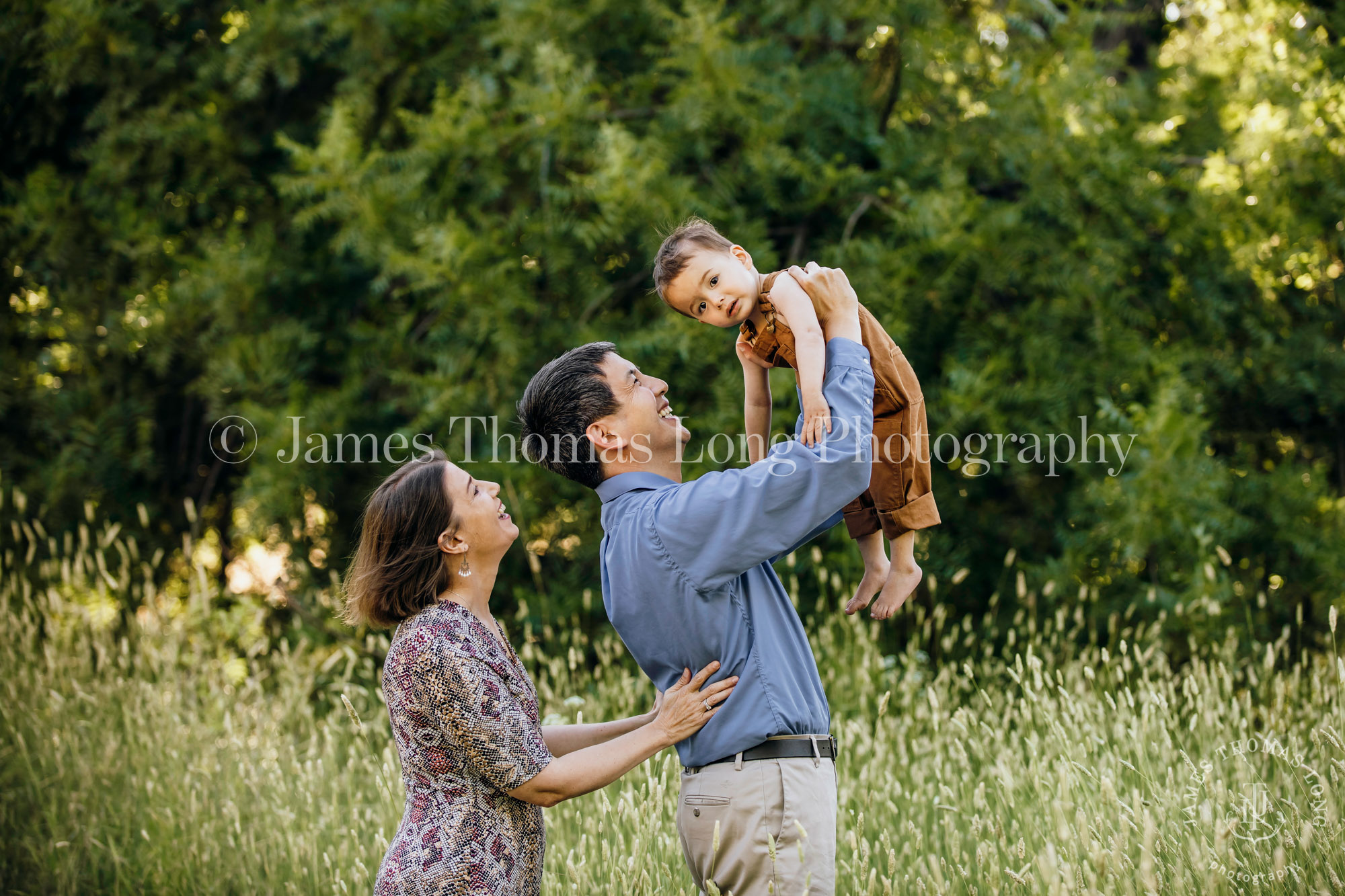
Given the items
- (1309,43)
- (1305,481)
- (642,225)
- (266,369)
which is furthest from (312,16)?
(1305,481)

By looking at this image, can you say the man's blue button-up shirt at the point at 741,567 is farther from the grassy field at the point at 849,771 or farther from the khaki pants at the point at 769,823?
the grassy field at the point at 849,771

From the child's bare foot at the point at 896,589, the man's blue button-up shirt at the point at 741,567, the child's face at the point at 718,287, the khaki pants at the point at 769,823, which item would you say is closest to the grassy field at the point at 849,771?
the khaki pants at the point at 769,823

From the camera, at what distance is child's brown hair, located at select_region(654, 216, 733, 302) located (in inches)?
104

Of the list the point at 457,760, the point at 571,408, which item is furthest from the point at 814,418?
the point at 457,760

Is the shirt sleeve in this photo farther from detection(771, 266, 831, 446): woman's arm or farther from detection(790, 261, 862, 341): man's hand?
detection(790, 261, 862, 341): man's hand

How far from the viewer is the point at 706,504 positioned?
1997 mm

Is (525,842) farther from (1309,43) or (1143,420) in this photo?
(1309,43)

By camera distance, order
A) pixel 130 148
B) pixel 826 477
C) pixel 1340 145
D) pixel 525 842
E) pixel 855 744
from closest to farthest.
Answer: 1. pixel 826 477
2. pixel 525 842
3. pixel 855 744
4. pixel 1340 145
5. pixel 130 148

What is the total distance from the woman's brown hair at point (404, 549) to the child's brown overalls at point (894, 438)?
917 mm

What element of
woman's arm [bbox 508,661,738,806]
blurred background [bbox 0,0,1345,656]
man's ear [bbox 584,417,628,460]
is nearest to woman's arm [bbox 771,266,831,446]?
man's ear [bbox 584,417,628,460]

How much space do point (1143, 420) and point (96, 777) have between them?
4691 mm

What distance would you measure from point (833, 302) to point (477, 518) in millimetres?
936

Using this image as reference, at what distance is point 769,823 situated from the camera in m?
2.00

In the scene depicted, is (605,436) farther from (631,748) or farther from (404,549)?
(631,748)
